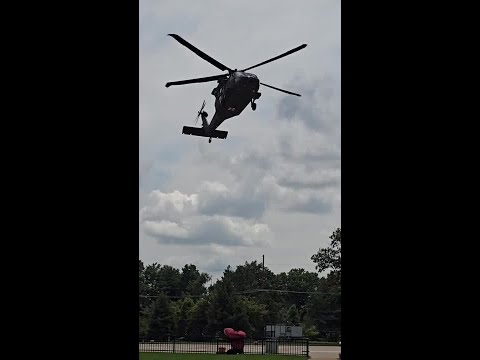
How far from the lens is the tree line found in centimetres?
2180

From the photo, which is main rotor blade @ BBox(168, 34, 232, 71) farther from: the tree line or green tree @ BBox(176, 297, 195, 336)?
green tree @ BBox(176, 297, 195, 336)

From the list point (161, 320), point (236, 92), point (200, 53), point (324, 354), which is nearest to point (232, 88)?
point (236, 92)

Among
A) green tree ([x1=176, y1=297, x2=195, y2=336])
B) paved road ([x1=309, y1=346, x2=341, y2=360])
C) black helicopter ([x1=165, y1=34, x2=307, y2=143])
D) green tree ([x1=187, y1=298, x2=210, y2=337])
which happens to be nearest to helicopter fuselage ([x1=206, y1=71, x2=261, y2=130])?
black helicopter ([x1=165, y1=34, x2=307, y2=143])

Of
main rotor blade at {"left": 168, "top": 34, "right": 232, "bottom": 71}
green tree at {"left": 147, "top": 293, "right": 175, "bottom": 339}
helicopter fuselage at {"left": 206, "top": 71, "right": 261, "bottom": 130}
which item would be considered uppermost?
main rotor blade at {"left": 168, "top": 34, "right": 232, "bottom": 71}

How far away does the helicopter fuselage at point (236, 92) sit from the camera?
425 inches

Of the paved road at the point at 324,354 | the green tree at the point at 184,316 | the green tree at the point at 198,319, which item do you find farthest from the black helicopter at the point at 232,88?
the green tree at the point at 184,316

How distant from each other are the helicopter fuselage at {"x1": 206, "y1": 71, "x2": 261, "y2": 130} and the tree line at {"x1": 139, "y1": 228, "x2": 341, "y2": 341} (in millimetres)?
5420

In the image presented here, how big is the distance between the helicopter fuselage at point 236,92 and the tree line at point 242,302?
5.42 meters

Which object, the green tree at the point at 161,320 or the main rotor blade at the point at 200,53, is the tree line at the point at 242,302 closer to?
the green tree at the point at 161,320
